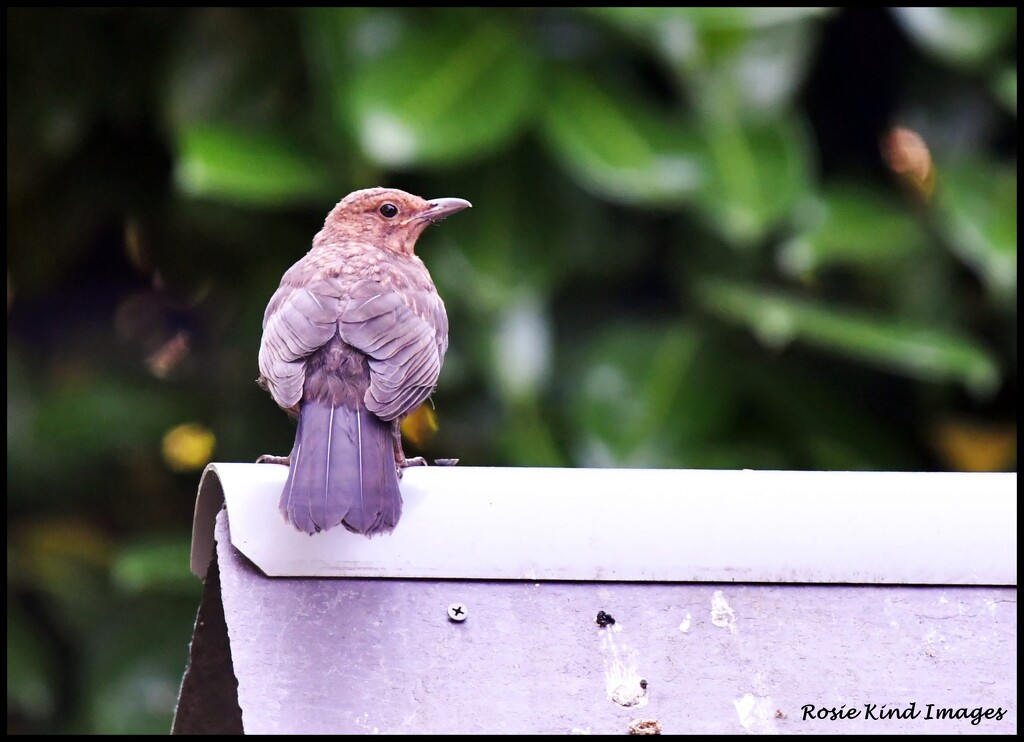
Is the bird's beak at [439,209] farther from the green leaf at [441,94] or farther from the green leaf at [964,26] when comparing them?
the green leaf at [964,26]

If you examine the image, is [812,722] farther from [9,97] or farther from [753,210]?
[9,97]

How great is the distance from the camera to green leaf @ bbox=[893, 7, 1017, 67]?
136 inches

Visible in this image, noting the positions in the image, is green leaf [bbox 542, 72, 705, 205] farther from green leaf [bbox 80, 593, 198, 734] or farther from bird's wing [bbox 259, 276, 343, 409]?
green leaf [bbox 80, 593, 198, 734]

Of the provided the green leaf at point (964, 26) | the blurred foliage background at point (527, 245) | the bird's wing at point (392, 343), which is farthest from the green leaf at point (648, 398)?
the bird's wing at point (392, 343)

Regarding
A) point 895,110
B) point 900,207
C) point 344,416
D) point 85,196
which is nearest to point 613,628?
point 344,416

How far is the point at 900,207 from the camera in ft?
12.2

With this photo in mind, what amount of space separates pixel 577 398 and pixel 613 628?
6.49 ft

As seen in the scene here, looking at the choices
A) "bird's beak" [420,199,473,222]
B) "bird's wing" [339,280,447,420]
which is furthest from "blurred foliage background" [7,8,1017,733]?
"bird's wing" [339,280,447,420]

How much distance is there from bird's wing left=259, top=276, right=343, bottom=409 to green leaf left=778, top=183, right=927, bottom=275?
1.70 meters

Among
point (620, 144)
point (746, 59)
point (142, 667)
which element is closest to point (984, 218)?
point (746, 59)

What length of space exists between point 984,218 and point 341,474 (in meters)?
2.28

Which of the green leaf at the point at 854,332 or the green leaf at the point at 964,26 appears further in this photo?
the green leaf at the point at 964,26

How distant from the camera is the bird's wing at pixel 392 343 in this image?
202 centimetres

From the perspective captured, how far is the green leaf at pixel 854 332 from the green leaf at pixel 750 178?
0.57ft
